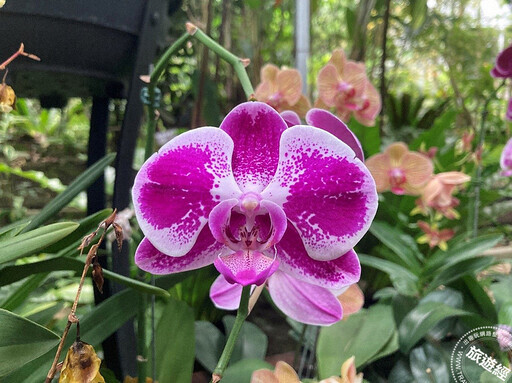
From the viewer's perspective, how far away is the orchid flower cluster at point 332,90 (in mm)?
633

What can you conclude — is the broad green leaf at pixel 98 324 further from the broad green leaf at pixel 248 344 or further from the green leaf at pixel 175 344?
the broad green leaf at pixel 248 344

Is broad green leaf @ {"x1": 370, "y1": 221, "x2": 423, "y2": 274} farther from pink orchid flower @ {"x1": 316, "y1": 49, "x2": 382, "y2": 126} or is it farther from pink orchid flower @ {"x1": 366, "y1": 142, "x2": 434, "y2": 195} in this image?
pink orchid flower @ {"x1": 316, "y1": 49, "x2": 382, "y2": 126}

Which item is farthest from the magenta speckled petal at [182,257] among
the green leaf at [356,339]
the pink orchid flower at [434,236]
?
the pink orchid flower at [434,236]

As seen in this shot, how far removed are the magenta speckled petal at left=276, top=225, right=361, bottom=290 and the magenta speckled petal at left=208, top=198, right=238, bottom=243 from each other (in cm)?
5

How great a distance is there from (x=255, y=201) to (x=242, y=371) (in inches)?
13.9

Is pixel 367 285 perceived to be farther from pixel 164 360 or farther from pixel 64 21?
pixel 64 21

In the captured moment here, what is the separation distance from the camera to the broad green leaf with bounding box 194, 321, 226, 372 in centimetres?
68

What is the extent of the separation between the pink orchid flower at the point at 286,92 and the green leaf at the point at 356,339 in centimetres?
33

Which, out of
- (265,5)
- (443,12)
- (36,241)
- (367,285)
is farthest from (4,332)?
(443,12)

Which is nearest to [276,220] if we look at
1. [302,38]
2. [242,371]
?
[242,371]

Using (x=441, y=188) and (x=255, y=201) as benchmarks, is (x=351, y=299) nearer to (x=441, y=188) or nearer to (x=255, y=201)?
(x=255, y=201)

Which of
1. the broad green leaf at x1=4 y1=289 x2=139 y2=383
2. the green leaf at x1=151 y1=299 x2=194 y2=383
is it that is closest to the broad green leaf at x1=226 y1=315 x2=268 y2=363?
the green leaf at x1=151 y1=299 x2=194 y2=383

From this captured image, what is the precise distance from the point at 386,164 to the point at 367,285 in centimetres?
39

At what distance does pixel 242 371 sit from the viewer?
55 centimetres
